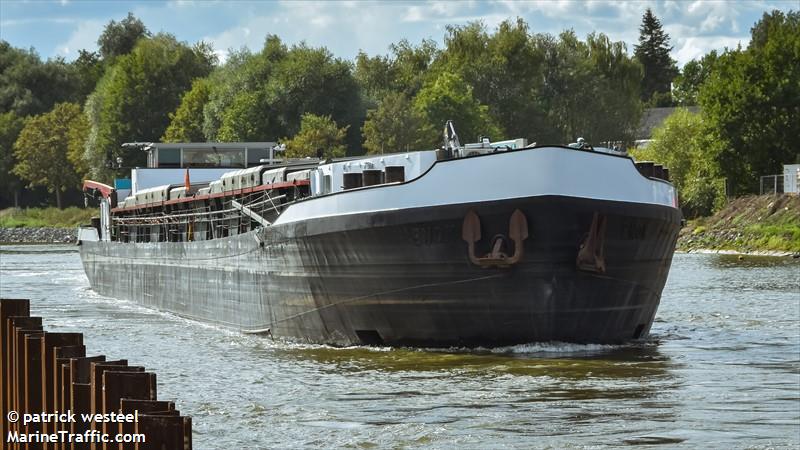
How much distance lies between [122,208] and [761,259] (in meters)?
23.2

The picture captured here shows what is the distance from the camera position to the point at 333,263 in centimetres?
1861

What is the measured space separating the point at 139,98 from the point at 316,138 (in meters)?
27.7

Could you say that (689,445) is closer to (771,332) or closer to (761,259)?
(771,332)

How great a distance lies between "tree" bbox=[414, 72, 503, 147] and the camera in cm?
7475

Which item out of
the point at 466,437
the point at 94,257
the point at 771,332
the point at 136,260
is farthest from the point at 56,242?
the point at 466,437

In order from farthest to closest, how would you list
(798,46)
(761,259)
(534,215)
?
(798,46) → (761,259) → (534,215)

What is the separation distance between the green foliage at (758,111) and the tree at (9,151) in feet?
194

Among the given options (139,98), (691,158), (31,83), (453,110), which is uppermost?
(31,83)

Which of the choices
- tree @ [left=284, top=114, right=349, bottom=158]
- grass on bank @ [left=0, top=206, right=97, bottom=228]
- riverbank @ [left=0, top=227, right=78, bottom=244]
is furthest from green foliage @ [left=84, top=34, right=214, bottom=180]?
tree @ [left=284, top=114, right=349, bottom=158]

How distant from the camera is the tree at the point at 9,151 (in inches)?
4008

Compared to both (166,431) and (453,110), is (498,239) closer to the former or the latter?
(166,431)

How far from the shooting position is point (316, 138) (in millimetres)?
69125

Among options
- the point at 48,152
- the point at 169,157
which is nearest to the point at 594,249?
the point at 169,157

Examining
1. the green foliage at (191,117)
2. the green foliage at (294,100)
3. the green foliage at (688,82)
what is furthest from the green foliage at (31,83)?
the green foliage at (688,82)
